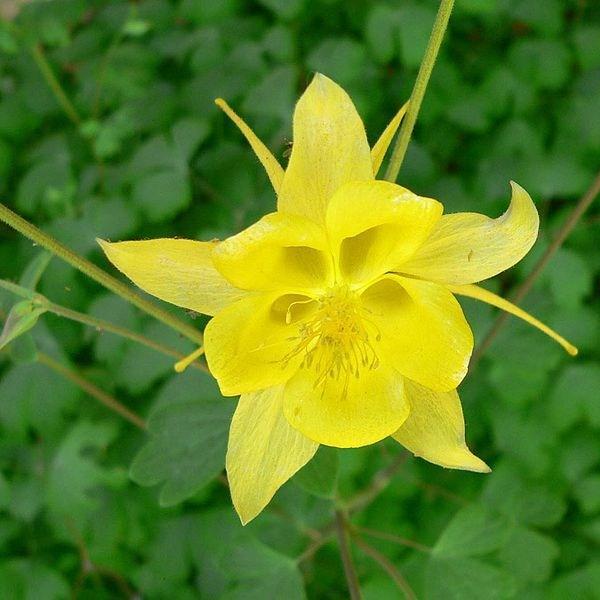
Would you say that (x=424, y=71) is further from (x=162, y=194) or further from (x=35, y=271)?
(x=162, y=194)

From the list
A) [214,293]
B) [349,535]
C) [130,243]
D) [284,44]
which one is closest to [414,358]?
[214,293]

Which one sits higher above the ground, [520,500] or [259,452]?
[259,452]

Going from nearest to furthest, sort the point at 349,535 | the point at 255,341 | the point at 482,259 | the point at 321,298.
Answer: the point at 482,259 < the point at 255,341 < the point at 321,298 < the point at 349,535

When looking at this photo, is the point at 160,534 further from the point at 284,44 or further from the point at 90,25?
the point at 90,25

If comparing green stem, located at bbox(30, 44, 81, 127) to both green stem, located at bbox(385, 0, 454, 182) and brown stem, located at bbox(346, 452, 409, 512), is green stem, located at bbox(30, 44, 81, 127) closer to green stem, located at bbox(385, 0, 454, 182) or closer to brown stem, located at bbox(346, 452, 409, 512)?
brown stem, located at bbox(346, 452, 409, 512)

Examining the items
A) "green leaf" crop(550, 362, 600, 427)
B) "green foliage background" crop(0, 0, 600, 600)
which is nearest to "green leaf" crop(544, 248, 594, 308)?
"green foliage background" crop(0, 0, 600, 600)

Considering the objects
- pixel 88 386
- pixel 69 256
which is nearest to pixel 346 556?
pixel 88 386

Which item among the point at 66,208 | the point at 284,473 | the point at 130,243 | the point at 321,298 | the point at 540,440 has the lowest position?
the point at 540,440
